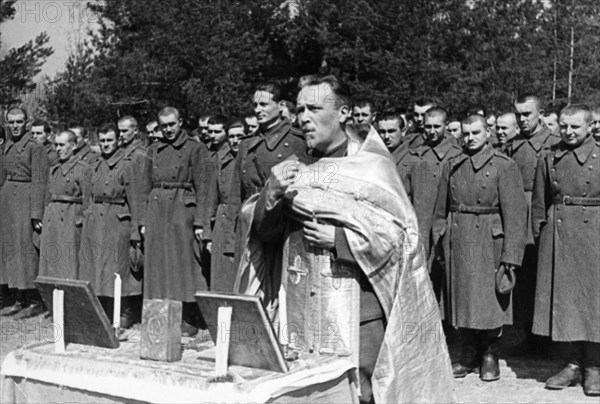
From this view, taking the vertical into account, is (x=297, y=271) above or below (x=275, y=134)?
below

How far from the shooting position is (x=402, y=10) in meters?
26.2

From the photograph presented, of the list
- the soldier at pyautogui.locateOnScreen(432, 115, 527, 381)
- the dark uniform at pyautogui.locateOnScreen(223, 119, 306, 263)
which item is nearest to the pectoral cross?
the dark uniform at pyautogui.locateOnScreen(223, 119, 306, 263)

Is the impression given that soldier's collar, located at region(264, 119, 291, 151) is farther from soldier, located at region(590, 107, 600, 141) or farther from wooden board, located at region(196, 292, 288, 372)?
wooden board, located at region(196, 292, 288, 372)

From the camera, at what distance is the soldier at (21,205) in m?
10.6

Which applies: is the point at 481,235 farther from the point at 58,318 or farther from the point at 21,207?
the point at 21,207

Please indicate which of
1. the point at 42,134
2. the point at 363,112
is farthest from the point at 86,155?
the point at 363,112

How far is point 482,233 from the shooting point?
744 centimetres

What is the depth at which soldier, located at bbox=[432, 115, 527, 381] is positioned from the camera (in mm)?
7301

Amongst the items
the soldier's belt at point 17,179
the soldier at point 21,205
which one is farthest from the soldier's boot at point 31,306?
the soldier's belt at point 17,179

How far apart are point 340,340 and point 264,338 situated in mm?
825

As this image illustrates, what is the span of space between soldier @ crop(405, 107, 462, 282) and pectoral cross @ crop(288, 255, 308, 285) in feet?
11.9

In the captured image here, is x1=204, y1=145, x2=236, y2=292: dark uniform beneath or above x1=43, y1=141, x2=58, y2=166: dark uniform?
beneath

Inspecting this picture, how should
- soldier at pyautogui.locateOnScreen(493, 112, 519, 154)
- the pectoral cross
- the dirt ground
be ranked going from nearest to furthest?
the pectoral cross → the dirt ground → soldier at pyautogui.locateOnScreen(493, 112, 519, 154)

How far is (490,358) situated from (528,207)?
1436 millimetres
